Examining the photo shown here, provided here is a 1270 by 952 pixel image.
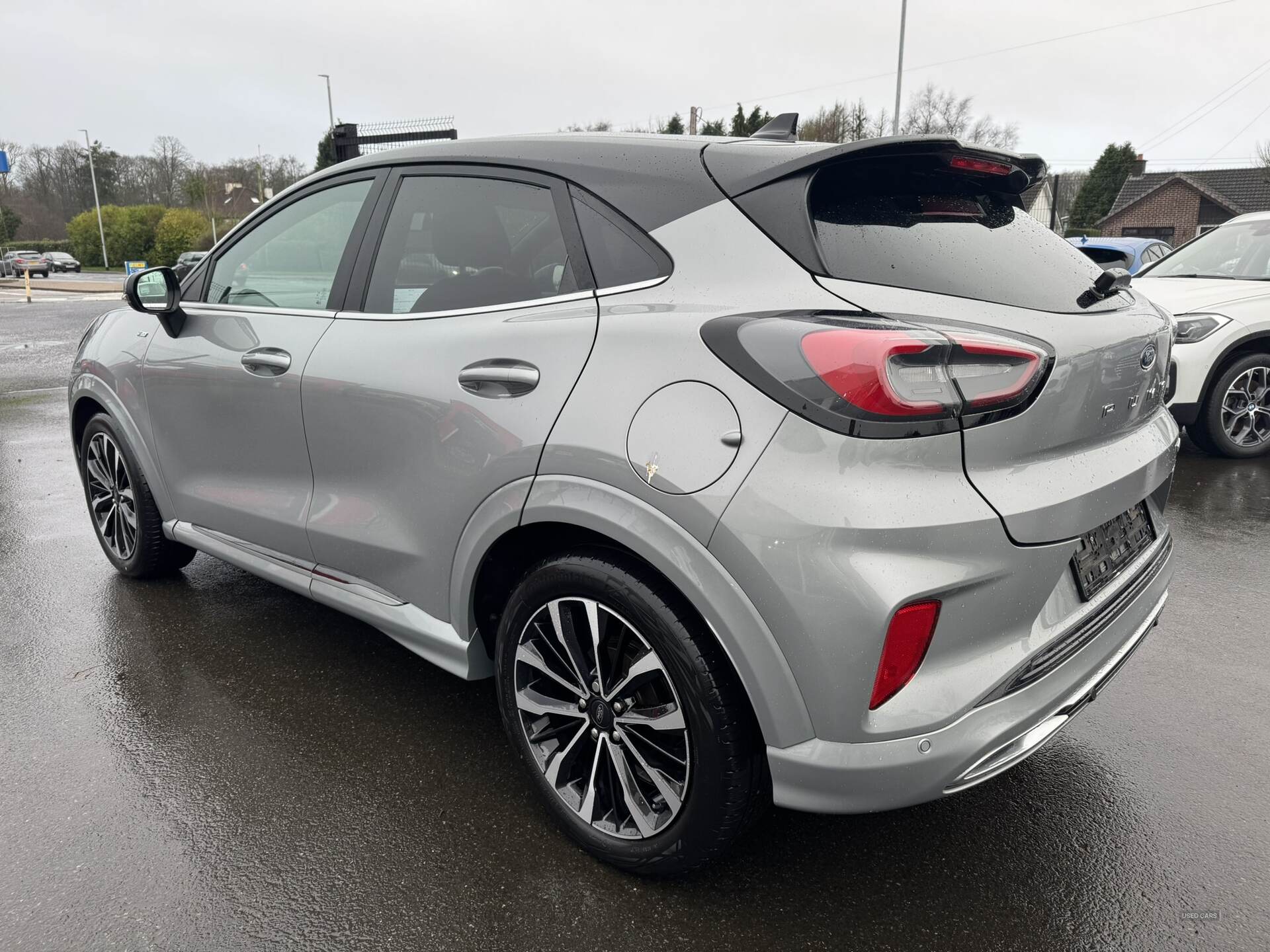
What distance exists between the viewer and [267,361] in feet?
9.96

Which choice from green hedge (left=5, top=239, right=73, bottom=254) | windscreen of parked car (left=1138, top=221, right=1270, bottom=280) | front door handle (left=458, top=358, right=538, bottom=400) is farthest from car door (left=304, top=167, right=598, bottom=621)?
green hedge (left=5, top=239, right=73, bottom=254)

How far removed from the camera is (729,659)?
1.91 m

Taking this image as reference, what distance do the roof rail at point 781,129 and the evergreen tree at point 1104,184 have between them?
207ft

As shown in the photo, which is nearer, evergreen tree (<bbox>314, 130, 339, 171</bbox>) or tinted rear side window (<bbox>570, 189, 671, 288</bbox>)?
tinted rear side window (<bbox>570, 189, 671, 288</bbox>)

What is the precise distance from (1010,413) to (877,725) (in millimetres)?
690

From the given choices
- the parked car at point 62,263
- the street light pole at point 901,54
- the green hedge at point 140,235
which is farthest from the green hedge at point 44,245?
the street light pole at point 901,54

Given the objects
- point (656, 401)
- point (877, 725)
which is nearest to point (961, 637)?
point (877, 725)

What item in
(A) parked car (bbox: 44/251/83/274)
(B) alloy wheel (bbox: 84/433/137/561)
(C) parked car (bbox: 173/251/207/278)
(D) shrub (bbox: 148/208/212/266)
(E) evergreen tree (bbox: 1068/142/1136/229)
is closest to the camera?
(C) parked car (bbox: 173/251/207/278)

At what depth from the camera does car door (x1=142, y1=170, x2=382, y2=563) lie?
117 inches

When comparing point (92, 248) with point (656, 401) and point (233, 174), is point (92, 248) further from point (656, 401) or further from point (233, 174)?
point (656, 401)

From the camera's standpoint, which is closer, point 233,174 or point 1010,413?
point 1010,413

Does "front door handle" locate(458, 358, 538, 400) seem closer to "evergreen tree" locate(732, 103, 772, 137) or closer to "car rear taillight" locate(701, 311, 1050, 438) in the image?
"car rear taillight" locate(701, 311, 1050, 438)

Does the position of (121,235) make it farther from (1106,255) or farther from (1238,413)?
(1238,413)

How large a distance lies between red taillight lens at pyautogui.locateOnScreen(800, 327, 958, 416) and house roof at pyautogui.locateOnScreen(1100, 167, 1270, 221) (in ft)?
189
